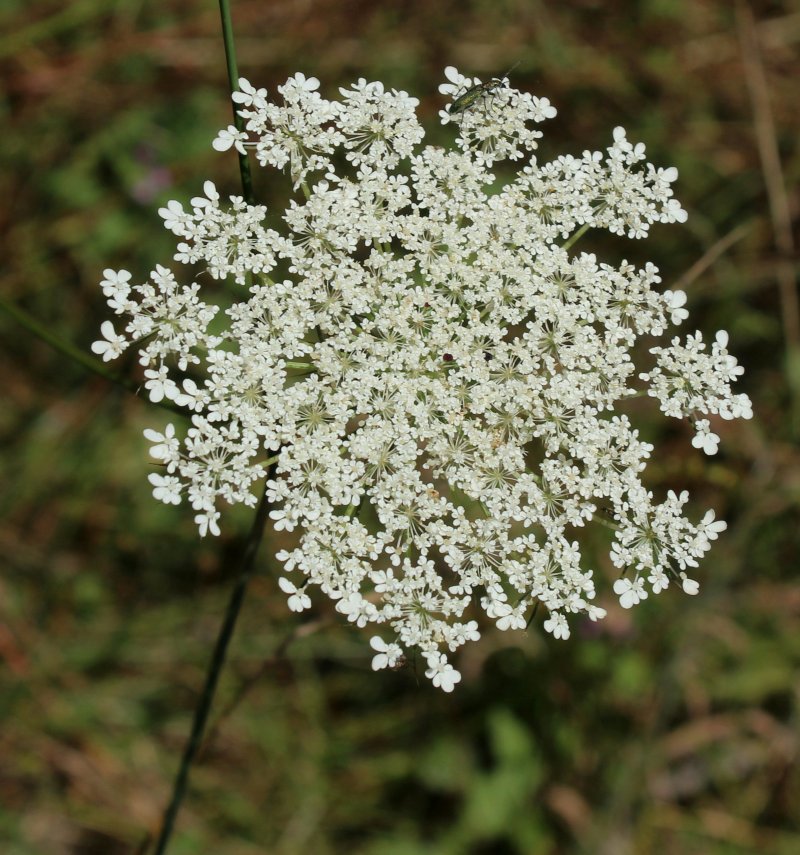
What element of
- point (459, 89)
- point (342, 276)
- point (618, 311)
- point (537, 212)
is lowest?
point (342, 276)

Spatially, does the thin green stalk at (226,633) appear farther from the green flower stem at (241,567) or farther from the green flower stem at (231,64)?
the green flower stem at (231,64)

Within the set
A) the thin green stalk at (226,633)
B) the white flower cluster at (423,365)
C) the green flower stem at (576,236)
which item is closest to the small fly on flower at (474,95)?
the white flower cluster at (423,365)

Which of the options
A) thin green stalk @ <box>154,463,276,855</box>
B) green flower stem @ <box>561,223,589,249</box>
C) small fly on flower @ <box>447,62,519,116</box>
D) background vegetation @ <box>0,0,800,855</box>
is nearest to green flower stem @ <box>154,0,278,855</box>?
thin green stalk @ <box>154,463,276,855</box>

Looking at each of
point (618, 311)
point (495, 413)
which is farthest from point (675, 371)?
point (495, 413)

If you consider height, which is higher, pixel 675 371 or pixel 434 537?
pixel 675 371

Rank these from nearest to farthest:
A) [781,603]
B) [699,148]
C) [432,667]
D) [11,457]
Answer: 1. [432,667]
2. [11,457]
3. [781,603]
4. [699,148]

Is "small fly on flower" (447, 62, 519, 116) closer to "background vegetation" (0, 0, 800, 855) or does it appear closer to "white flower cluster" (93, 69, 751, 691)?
"white flower cluster" (93, 69, 751, 691)

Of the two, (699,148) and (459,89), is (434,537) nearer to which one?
(459,89)
